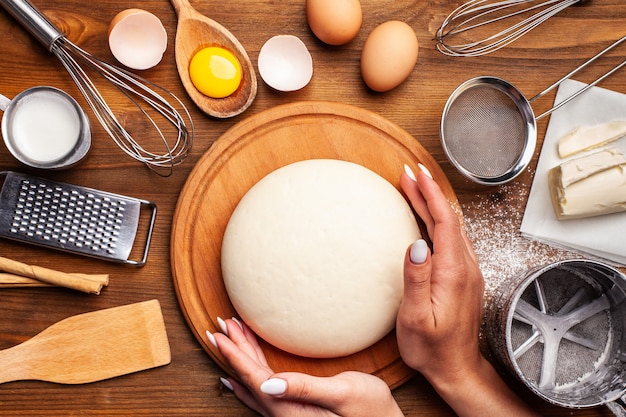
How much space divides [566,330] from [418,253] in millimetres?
362

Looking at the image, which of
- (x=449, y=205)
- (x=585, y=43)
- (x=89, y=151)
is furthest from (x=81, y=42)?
(x=585, y=43)

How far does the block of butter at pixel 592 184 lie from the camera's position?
90 cm

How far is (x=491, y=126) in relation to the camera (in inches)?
38.0

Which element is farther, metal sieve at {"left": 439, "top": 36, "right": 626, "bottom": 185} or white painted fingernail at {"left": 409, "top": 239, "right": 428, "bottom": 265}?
metal sieve at {"left": 439, "top": 36, "right": 626, "bottom": 185}

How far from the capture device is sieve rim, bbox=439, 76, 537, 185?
0.92 metres

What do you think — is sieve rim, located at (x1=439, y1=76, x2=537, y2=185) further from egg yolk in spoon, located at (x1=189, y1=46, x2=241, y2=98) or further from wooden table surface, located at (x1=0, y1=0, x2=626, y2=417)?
egg yolk in spoon, located at (x1=189, y1=46, x2=241, y2=98)

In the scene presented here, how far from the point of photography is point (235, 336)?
87 cm

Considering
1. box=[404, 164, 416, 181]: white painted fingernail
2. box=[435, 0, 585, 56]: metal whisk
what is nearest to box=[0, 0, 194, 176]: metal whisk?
box=[404, 164, 416, 181]: white painted fingernail

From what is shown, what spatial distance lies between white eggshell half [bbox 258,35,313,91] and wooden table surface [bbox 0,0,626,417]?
26mm

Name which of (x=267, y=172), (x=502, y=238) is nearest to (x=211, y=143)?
(x=267, y=172)

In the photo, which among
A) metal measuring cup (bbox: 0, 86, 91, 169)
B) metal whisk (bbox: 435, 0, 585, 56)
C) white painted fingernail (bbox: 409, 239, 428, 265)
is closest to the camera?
white painted fingernail (bbox: 409, 239, 428, 265)

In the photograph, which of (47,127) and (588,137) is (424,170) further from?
(47,127)

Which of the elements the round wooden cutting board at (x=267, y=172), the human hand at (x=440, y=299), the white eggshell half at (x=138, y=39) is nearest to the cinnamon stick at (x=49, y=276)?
the round wooden cutting board at (x=267, y=172)

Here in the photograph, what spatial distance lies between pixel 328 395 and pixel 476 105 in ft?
1.84
